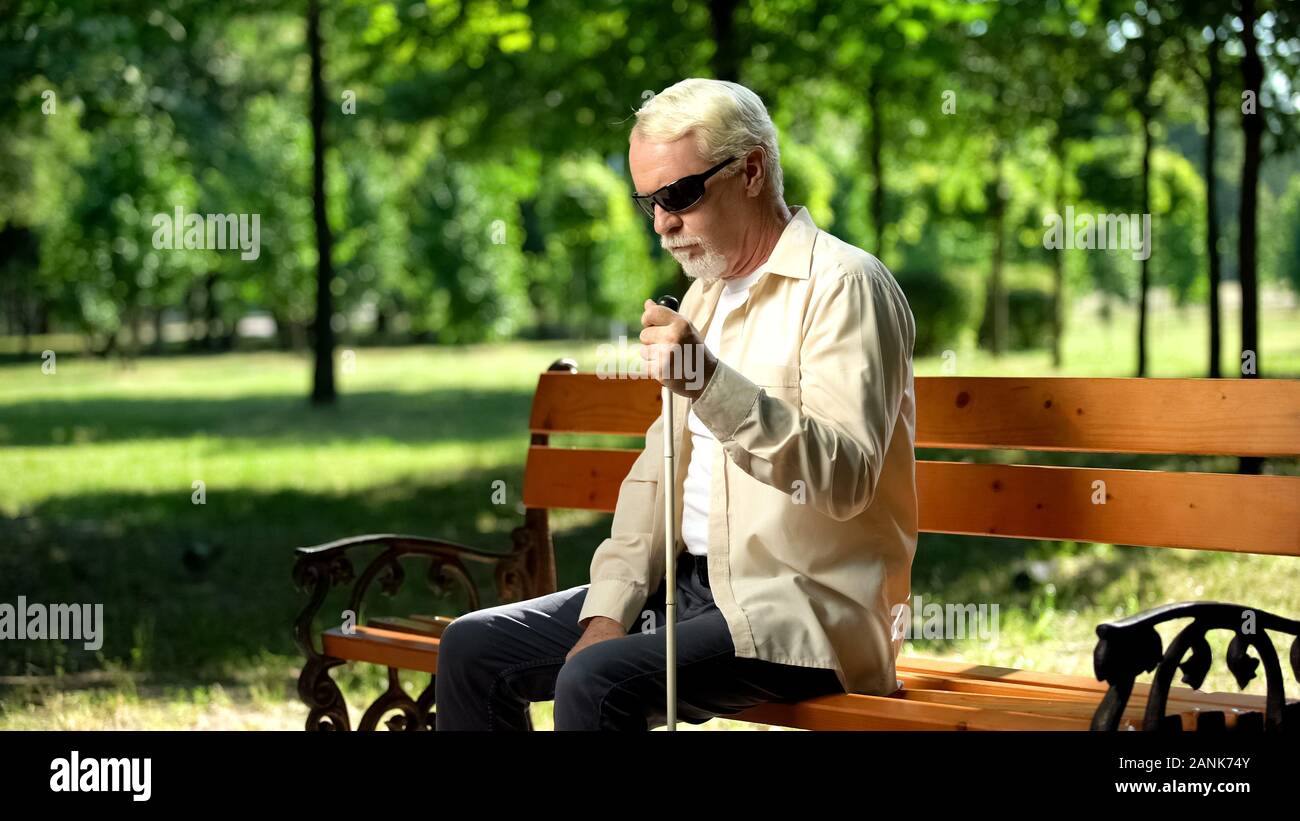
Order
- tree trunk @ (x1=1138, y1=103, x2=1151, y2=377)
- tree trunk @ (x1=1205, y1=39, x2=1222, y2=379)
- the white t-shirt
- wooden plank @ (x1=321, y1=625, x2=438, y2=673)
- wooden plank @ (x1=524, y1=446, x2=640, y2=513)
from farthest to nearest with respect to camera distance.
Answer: tree trunk @ (x1=1138, y1=103, x2=1151, y2=377)
tree trunk @ (x1=1205, y1=39, x2=1222, y2=379)
wooden plank @ (x1=524, y1=446, x2=640, y2=513)
wooden plank @ (x1=321, y1=625, x2=438, y2=673)
the white t-shirt

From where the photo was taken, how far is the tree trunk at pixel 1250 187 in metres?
8.98

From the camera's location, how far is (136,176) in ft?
136

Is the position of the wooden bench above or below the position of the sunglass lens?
below

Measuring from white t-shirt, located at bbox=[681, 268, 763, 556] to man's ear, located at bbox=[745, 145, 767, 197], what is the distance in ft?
0.62

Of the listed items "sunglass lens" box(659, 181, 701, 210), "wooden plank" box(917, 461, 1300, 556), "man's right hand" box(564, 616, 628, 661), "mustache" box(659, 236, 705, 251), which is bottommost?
"man's right hand" box(564, 616, 628, 661)

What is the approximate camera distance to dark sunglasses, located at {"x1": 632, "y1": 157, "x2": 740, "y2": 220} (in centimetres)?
331

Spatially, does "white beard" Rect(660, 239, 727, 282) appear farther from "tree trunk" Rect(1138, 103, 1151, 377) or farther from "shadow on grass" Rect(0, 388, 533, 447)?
"shadow on grass" Rect(0, 388, 533, 447)

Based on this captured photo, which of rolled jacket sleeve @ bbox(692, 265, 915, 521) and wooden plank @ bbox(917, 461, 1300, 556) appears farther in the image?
wooden plank @ bbox(917, 461, 1300, 556)

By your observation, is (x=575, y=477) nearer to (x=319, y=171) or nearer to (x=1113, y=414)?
(x=1113, y=414)

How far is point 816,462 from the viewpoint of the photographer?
3.00 metres

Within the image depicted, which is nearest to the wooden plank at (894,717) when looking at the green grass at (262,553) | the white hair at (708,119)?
the white hair at (708,119)

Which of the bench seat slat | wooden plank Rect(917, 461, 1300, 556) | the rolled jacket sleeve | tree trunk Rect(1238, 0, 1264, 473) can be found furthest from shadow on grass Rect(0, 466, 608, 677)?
tree trunk Rect(1238, 0, 1264, 473)

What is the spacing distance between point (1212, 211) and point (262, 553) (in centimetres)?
800

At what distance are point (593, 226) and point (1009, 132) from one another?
5.96 m
